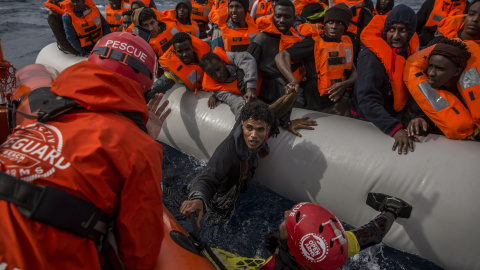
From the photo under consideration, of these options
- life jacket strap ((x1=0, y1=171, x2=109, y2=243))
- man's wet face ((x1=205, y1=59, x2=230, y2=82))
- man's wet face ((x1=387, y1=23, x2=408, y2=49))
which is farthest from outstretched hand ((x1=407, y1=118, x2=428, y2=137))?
life jacket strap ((x1=0, y1=171, x2=109, y2=243))

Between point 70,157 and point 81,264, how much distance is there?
0.34 meters

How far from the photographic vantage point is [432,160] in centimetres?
221

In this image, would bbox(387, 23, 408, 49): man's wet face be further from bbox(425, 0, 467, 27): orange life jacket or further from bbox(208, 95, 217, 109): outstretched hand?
bbox(425, 0, 467, 27): orange life jacket

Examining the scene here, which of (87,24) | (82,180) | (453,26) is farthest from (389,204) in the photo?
(87,24)

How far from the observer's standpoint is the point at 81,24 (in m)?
4.97

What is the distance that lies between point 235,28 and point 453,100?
8.34 ft

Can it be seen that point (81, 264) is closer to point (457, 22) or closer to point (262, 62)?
point (262, 62)

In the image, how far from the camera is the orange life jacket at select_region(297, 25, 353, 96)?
287 centimetres

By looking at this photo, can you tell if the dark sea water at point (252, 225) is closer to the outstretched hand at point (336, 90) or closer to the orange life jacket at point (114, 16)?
the outstretched hand at point (336, 90)

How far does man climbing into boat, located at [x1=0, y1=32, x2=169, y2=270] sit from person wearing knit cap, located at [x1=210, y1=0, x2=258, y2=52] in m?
2.83

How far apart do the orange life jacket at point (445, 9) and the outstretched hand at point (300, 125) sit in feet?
9.04

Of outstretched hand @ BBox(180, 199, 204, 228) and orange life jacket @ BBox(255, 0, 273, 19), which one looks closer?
outstretched hand @ BBox(180, 199, 204, 228)

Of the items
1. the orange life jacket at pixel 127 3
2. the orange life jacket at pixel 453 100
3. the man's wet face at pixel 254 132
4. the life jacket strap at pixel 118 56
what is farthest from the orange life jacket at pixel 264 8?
the life jacket strap at pixel 118 56

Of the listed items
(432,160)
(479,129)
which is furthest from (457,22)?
(432,160)
